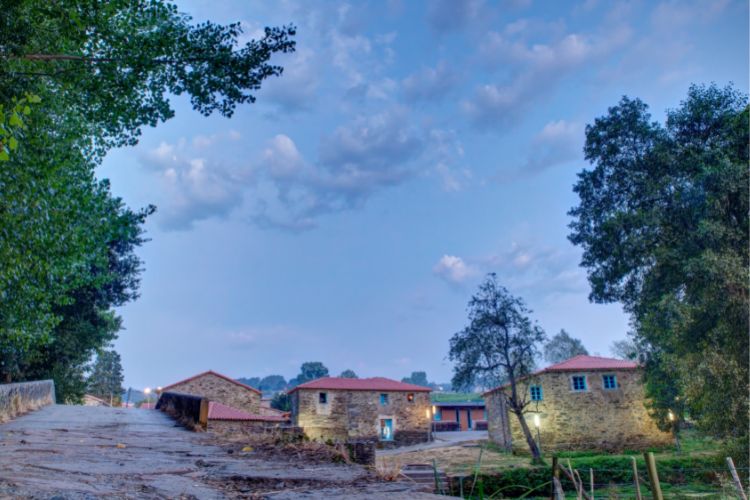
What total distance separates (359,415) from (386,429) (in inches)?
103

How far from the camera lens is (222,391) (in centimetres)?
3052

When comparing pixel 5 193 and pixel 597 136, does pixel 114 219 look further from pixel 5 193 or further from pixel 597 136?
pixel 597 136

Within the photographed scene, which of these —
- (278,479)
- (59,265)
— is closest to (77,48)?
(59,265)

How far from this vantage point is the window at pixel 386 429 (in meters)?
35.2

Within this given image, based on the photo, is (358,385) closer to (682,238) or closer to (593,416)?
(593,416)

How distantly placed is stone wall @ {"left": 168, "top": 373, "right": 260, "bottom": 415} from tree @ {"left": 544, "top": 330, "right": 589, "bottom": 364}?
49667 millimetres

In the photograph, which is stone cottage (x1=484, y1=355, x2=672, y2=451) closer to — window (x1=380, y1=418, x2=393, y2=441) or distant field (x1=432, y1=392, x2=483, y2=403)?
window (x1=380, y1=418, x2=393, y2=441)

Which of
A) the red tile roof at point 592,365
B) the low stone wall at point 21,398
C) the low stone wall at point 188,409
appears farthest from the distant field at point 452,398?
the low stone wall at point 188,409

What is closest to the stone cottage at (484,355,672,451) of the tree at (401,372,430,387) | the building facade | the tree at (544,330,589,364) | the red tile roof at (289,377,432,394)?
the red tile roof at (289,377,432,394)

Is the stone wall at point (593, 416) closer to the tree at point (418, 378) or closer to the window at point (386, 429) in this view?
the window at point (386, 429)

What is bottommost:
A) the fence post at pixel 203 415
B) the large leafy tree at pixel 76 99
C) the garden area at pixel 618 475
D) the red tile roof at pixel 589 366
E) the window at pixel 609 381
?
the garden area at pixel 618 475

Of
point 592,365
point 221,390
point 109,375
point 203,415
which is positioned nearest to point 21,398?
point 203,415

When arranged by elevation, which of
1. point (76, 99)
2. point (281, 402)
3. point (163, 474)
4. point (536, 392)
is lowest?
point (281, 402)

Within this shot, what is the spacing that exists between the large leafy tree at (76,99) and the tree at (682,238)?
14.4 m
